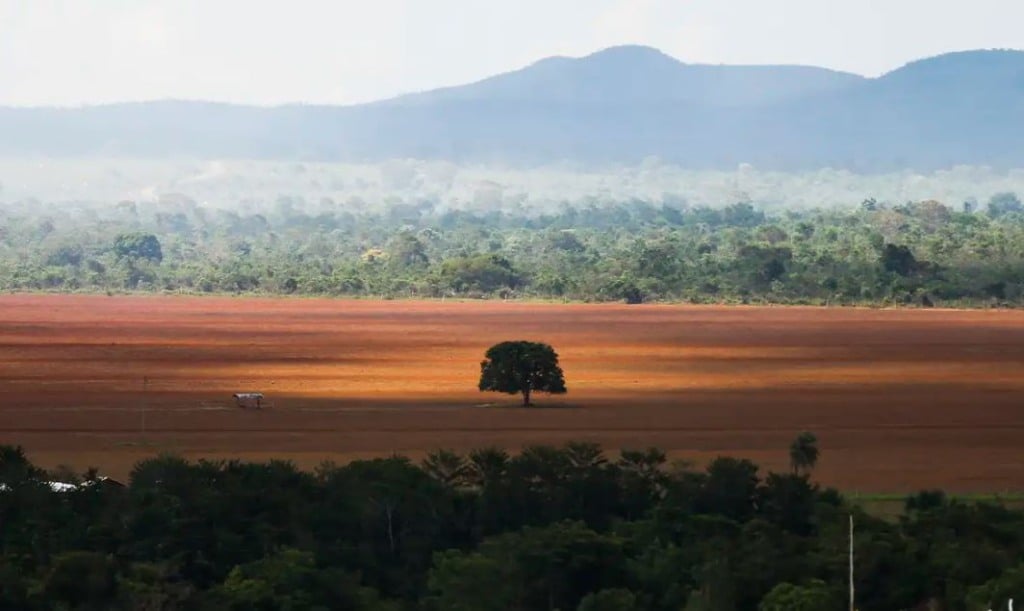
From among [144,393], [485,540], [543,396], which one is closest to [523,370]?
[543,396]

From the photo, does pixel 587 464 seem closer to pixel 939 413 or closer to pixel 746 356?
pixel 939 413

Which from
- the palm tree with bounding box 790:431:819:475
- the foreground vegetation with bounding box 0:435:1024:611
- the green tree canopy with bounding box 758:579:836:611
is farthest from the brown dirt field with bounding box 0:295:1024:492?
the green tree canopy with bounding box 758:579:836:611

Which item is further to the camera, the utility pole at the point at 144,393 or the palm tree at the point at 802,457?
the utility pole at the point at 144,393

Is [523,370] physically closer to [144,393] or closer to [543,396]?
[543,396]

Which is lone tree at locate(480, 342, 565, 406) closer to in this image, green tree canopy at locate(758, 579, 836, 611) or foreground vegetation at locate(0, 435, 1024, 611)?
foreground vegetation at locate(0, 435, 1024, 611)

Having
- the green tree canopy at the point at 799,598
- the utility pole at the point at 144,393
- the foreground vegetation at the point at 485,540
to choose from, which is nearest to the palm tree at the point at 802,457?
the foreground vegetation at the point at 485,540

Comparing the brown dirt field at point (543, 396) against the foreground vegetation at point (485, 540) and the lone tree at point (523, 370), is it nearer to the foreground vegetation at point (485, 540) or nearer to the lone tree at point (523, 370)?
the lone tree at point (523, 370)
